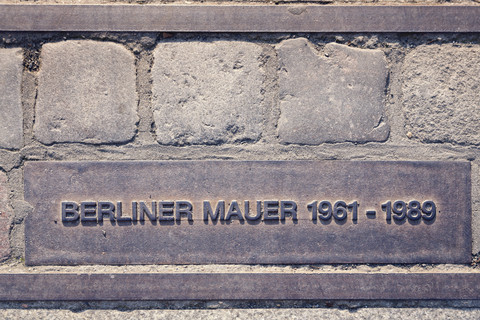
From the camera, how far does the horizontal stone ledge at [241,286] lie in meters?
1.00

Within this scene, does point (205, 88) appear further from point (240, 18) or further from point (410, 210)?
point (410, 210)

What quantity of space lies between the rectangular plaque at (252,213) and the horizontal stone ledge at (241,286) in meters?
0.04

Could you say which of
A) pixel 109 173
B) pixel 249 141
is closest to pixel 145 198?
pixel 109 173

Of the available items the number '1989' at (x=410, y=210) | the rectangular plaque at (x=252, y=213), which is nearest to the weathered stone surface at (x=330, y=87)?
the rectangular plaque at (x=252, y=213)

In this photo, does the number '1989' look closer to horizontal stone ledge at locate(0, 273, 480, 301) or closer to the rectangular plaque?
the rectangular plaque

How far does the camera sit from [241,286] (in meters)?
1.01

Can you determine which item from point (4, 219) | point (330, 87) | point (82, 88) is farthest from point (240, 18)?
point (4, 219)

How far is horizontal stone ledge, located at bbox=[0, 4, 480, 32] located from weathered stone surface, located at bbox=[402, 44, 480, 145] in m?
0.07

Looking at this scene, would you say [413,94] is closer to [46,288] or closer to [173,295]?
[173,295]

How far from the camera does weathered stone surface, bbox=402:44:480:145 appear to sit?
1.02 meters

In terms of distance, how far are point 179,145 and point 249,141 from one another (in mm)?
204

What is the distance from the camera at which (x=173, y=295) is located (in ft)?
3.29

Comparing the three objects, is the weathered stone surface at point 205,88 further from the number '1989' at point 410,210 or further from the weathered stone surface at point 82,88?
the number '1989' at point 410,210

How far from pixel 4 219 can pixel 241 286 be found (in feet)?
2.34
